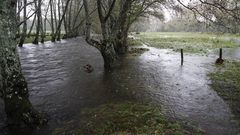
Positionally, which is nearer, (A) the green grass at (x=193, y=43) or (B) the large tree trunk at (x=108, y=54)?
(B) the large tree trunk at (x=108, y=54)

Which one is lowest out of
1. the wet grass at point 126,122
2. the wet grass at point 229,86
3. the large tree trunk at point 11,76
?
the wet grass at point 126,122

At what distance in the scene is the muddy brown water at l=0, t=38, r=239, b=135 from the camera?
24.6 feet

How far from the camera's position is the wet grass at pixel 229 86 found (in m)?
8.88

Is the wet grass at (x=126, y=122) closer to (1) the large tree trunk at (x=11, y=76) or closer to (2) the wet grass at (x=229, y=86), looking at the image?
(1) the large tree trunk at (x=11, y=76)

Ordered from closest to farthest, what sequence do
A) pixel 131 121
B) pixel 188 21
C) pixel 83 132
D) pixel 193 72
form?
1. pixel 83 132
2. pixel 131 121
3. pixel 188 21
4. pixel 193 72

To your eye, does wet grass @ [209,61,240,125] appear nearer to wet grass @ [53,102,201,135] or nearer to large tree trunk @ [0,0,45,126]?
wet grass @ [53,102,201,135]

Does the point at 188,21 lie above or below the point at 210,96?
above

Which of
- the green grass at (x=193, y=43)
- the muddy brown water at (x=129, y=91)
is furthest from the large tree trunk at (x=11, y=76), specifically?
the green grass at (x=193, y=43)

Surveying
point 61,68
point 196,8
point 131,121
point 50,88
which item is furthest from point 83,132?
point 61,68

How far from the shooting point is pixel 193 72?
14.7 m

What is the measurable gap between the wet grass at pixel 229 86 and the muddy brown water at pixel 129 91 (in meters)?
0.27

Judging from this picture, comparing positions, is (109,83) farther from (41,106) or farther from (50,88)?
(41,106)

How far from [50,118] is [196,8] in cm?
840

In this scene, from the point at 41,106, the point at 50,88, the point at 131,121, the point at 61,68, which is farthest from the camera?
the point at 61,68
